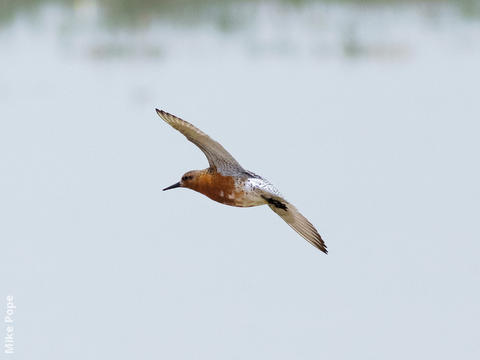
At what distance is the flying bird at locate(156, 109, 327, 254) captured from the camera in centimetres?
589

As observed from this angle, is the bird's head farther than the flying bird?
Yes

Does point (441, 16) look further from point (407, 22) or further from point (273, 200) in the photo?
point (273, 200)

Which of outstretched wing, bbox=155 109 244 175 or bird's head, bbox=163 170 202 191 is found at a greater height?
outstretched wing, bbox=155 109 244 175

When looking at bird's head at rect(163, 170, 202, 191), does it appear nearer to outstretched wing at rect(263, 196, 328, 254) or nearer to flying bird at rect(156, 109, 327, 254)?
flying bird at rect(156, 109, 327, 254)

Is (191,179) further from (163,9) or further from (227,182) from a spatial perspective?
(163,9)

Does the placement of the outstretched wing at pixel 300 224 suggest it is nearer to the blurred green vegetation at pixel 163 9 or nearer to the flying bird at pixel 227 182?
the flying bird at pixel 227 182

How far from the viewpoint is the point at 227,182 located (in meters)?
5.99

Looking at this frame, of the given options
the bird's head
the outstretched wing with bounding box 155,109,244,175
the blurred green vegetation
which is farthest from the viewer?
the blurred green vegetation

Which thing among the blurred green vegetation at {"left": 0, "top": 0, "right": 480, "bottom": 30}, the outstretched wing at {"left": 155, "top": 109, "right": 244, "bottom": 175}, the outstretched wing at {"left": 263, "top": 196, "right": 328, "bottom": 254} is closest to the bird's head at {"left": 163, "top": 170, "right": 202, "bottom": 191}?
the outstretched wing at {"left": 155, "top": 109, "right": 244, "bottom": 175}

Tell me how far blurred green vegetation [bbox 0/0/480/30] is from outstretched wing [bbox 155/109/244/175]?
704 centimetres

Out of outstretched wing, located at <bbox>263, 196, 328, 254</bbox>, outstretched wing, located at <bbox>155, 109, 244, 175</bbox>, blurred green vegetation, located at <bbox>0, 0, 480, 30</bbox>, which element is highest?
outstretched wing, located at <bbox>155, 109, 244, 175</bbox>

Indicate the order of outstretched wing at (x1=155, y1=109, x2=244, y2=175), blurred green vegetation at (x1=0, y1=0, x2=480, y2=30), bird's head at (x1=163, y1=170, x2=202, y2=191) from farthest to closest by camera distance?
1. blurred green vegetation at (x1=0, y1=0, x2=480, y2=30)
2. bird's head at (x1=163, y1=170, x2=202, y2=191)
3. outstretched wing at (x1=155, y1=109, x2=244, y2=175)

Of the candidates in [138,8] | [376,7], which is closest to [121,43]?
[138,8]

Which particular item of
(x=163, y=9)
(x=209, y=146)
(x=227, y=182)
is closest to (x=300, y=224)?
(x=227, y=182)
